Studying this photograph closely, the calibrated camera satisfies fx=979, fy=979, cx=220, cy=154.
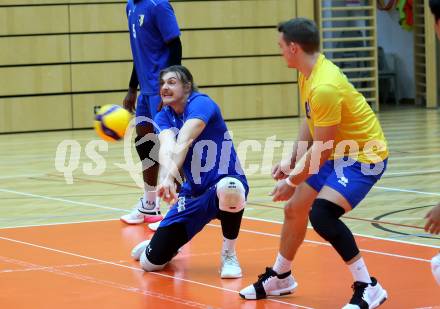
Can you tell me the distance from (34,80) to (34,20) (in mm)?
933

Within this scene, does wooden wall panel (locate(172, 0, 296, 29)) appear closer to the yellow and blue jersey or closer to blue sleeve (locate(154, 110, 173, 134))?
blue sleeve (locate(154, 110, 173, 134))

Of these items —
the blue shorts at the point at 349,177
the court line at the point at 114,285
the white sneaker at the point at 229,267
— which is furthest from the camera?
the white sneaker at the point at 229,267

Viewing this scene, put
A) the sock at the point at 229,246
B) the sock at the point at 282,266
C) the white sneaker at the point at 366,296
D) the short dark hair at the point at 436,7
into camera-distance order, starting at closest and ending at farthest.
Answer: the short dark hair at the point at 436,7 < the white sneaker at the point at 366,296 < the sock at the point at 282,266 < the sock at the point at 229,246

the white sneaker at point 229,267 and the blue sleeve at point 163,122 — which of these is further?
the blue sleeve at point 163,122

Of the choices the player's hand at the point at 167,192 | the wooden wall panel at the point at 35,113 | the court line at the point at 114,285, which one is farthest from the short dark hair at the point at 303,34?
the wooden wall panel at the point at 35,113

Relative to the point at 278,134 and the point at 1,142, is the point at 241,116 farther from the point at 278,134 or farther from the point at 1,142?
the point at 1,142

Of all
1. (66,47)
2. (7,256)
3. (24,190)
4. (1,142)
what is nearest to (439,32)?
(7,256)

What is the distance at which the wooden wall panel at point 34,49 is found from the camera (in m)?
15.1

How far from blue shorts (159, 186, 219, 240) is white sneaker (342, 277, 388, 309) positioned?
1274 mm

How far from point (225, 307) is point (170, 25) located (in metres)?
2.84

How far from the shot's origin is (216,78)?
16.3 metres

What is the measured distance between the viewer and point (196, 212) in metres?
5.60

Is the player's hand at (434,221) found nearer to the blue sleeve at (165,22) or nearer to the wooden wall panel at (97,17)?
the blue sleeve at (165,22)

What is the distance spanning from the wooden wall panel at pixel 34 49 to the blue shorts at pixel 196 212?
33.3 ft
